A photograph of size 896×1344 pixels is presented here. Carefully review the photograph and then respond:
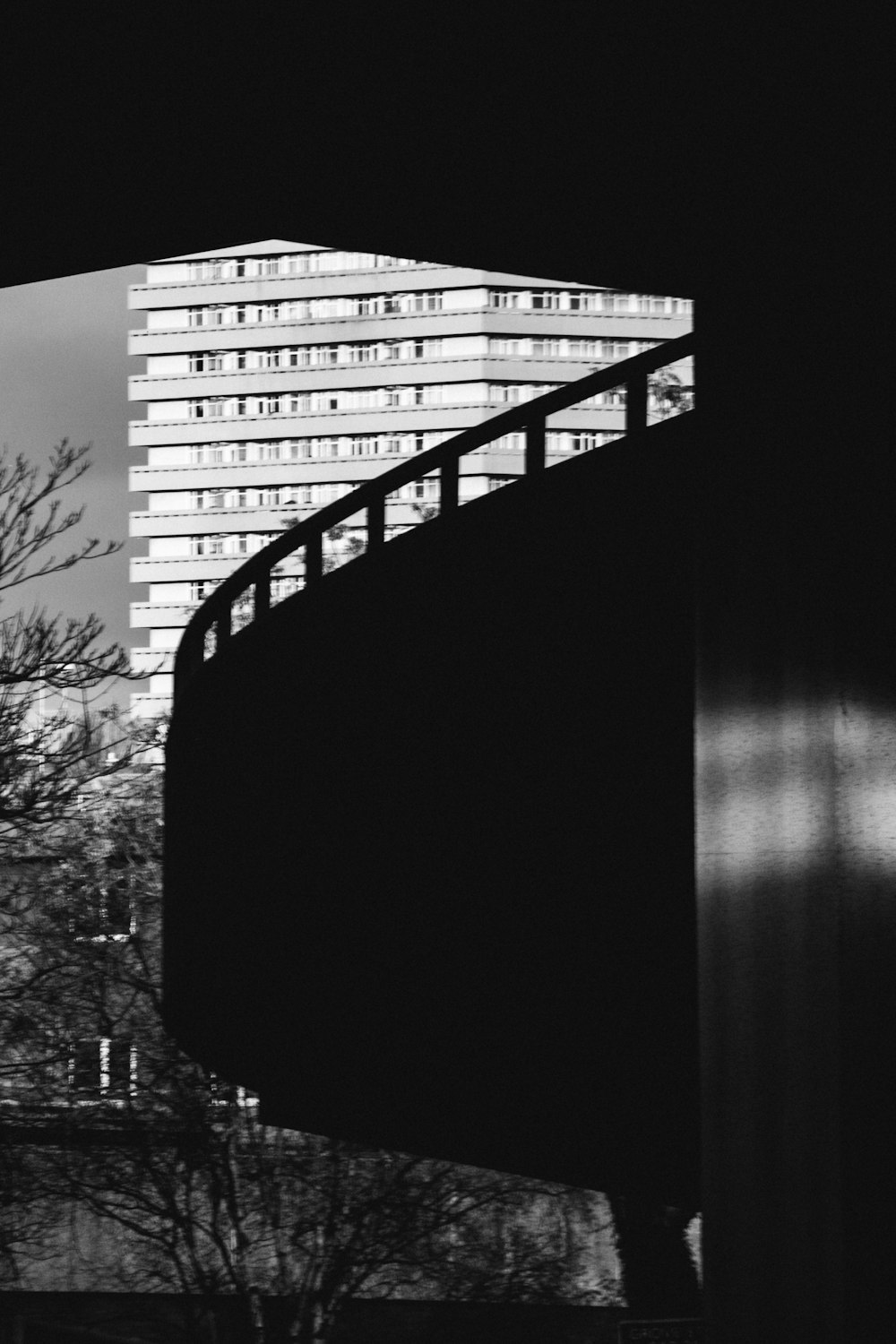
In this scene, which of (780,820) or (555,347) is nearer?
(780,820)

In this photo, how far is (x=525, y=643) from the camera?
31.9 feet

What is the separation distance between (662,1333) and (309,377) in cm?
9465

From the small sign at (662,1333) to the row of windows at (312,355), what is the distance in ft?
302

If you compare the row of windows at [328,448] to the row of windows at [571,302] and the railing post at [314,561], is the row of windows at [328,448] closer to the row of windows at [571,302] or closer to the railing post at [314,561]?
the row of windows at [571,302]

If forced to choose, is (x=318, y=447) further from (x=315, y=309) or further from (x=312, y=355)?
(x=315, y=309)

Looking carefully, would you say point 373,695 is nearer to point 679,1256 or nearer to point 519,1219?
point 679,1256

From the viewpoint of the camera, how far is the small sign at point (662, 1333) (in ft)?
43.2

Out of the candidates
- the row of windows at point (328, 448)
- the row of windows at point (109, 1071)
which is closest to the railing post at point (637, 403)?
the row of windows at point (109, 1071)

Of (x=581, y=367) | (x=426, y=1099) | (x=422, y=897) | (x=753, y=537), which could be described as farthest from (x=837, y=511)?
(x=581, y=367)

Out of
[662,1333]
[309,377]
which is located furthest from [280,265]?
[662,1333]

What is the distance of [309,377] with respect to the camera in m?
103

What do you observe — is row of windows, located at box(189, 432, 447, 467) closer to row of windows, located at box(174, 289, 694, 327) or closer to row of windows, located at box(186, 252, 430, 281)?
row of windows, located at box(174, 289, 694, 327)

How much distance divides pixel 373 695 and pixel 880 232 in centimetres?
621

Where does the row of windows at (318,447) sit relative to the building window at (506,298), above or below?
below
